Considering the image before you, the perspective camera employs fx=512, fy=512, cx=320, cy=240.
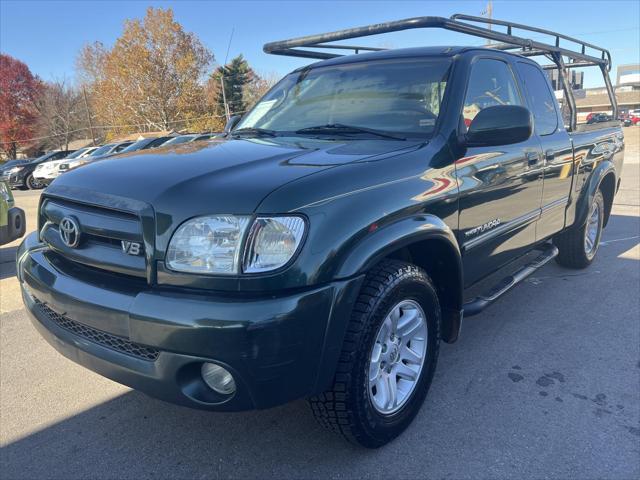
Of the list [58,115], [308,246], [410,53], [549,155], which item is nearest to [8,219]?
[410,53]

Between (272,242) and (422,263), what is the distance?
1141 mm

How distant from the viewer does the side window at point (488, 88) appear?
305 centimetres

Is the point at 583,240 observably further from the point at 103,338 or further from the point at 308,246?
the point at 103,338

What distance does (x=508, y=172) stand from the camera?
10.4 ft

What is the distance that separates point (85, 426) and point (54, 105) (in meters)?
61.2

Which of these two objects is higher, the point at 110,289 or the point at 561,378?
the point at 110,289

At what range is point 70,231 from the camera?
223 cm

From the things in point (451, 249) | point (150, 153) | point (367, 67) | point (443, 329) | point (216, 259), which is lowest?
point (443, 329)

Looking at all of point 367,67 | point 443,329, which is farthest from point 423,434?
point 367,67

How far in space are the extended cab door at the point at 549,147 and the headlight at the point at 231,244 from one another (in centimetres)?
254

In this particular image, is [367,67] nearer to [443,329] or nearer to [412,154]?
[412,154]

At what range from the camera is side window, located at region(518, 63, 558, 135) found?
149 inches

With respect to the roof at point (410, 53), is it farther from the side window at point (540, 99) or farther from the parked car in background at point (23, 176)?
the parked car in background at point (23, 176)

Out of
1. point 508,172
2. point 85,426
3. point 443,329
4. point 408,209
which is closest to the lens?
point 408,209
